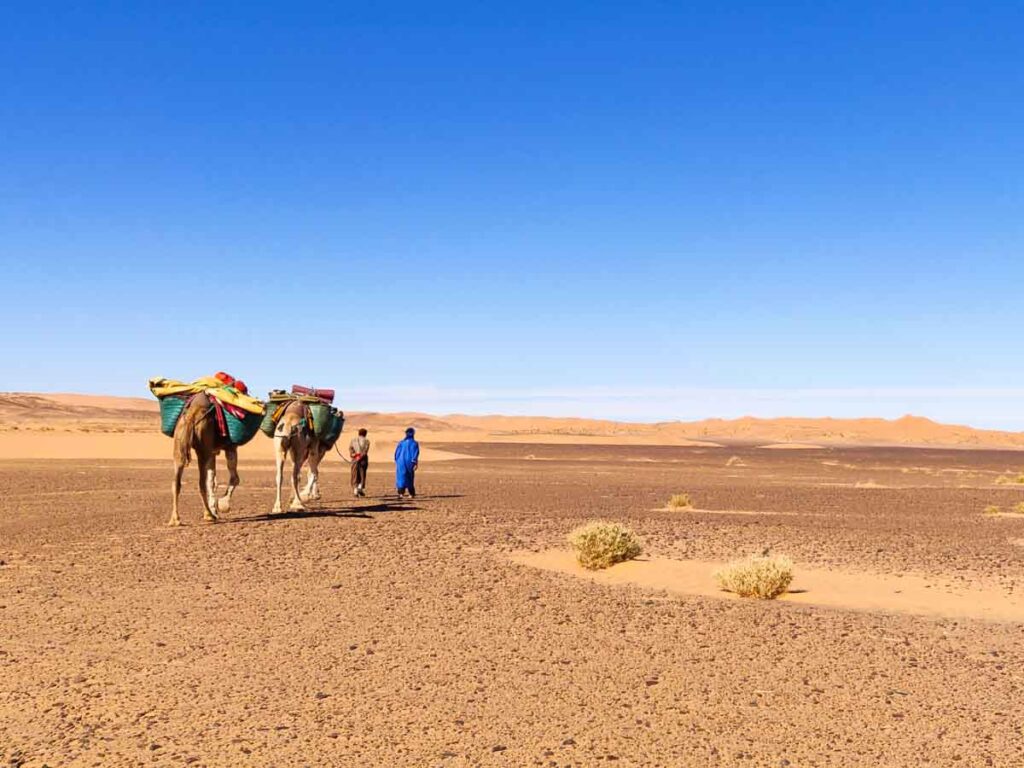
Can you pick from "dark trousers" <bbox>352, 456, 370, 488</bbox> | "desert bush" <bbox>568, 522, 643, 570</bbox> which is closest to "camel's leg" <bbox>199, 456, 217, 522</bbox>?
"dark trousers" <bbox>352, 456, 370, 488</bbox>

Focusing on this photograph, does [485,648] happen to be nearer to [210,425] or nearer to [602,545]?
[602,545]

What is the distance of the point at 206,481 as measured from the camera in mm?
18781

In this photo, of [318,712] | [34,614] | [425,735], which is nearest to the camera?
[425,735]

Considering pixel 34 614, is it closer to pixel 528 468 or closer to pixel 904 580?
pixel 904 580

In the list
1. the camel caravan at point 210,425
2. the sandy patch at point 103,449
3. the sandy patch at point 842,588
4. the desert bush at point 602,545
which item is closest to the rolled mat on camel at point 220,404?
the camel caravan at point 210,425

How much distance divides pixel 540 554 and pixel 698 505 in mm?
11930

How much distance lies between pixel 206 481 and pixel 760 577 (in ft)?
36.6

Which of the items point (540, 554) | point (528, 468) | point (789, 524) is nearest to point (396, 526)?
point (540, 554)

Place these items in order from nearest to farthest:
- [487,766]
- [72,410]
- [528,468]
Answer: [487,766] → [528,468] → [72,410]

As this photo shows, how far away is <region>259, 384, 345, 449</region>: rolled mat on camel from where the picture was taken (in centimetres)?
2072

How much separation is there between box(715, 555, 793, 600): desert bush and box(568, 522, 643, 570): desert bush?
2.23 meters

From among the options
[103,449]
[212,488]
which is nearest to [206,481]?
[212,488]

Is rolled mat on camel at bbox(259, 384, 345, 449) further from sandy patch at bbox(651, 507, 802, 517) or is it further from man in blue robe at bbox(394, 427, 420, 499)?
sandy patch at bbox(651, 507, 802, 517)

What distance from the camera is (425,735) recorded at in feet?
21.8
